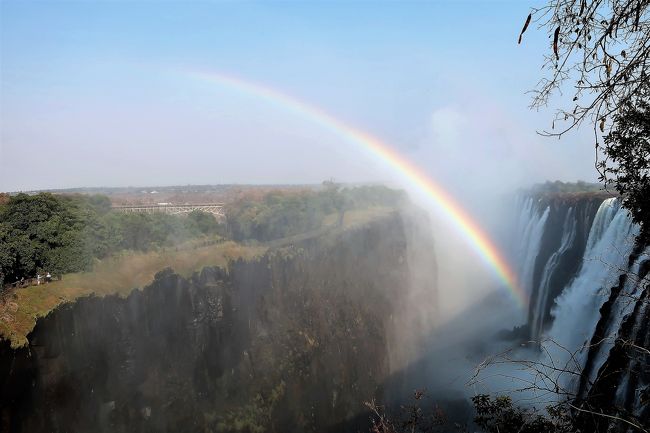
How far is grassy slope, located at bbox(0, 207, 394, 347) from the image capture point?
14428 millimetres

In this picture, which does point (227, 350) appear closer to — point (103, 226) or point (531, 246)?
point (103, 226)

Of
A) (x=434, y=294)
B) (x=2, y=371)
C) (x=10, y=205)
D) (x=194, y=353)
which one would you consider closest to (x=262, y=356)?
(x=194, y=353)

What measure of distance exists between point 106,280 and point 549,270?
20.9 metres

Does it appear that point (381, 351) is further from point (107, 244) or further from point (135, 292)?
point (107, 244)

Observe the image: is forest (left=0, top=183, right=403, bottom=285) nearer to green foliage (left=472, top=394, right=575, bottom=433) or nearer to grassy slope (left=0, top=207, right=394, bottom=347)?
grassy slope (left=0, top=207, right=394, bottom=347)

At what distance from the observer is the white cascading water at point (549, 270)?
19.2 m

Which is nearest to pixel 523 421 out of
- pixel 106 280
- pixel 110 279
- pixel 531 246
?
pixel 106 280

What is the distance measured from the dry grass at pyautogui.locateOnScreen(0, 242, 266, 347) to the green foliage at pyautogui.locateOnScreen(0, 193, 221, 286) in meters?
0.78

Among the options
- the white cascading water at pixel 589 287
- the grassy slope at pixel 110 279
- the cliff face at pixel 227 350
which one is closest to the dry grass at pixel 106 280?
the grassy slope at pixel 110 279

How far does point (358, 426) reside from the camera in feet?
52.7

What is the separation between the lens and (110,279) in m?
20.0

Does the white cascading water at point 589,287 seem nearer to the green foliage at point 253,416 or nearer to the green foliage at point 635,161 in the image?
the green foliage at point 635,161

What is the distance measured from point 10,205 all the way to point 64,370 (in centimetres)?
880

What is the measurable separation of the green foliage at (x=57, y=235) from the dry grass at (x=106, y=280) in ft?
2.55
